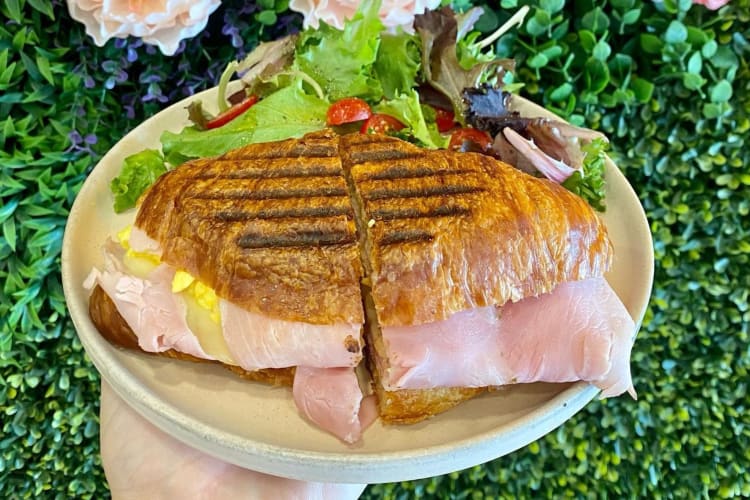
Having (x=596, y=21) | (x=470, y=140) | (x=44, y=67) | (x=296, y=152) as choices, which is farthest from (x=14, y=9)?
(x=596, y=21)

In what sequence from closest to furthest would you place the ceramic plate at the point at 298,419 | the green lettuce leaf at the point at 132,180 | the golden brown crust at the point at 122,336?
the ceramic plate at the point at 298,419, the golden brown crust at the point at 122,336, the green lettuce leaf at the point at 132,180

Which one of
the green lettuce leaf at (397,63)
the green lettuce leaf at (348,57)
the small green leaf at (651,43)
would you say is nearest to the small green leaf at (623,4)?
the small green leaf at (651,43)

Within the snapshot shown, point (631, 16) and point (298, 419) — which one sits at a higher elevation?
point (631, 16)

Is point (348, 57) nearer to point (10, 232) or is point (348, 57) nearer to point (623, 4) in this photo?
point (623, 4)

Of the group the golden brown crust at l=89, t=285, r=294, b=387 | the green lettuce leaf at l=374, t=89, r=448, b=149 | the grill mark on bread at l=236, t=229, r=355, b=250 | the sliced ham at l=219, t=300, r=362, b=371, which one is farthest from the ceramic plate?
the green lettuce leaf at l=374, t=89, r=448, b=149

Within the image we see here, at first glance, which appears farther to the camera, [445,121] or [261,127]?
[445,121]

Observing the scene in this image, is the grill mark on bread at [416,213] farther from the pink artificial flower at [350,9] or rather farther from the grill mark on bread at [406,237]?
the pink artificial flower at [350,9]

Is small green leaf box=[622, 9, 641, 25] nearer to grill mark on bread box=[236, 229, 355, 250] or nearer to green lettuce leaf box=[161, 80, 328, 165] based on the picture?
green lettuce leaf box=[161, 80, 328, 165]
